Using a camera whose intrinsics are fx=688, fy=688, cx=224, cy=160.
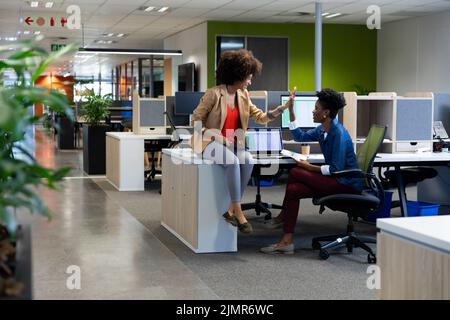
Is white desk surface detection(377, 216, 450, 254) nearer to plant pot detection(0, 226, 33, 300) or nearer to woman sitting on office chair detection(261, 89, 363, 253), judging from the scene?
plant pot detection(0, 226, 33, 300)

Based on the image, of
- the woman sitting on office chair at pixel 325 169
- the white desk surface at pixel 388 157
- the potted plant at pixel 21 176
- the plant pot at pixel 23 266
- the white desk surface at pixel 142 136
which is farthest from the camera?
the white desk surface at pixel 142 136

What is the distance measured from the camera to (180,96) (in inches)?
310

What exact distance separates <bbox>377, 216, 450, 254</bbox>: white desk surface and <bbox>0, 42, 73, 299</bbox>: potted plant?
1.07 metres

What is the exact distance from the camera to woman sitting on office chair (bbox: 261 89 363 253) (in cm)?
449

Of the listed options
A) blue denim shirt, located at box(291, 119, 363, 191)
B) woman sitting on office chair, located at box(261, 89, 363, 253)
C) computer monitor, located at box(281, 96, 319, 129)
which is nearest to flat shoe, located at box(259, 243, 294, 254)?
woman sitting on office chair, located at box(261, 89, 363, 253)

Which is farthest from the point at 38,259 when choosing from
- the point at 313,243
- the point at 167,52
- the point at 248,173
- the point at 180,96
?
the point at 167,52

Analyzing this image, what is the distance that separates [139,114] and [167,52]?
20.1 feet

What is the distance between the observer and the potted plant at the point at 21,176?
1392 mm

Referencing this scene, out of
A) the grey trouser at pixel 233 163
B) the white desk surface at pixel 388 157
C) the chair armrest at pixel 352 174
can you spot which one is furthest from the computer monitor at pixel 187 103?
the chair armrest at pixel 352 174

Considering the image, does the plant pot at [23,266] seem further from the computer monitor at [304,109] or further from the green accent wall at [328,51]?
the green accent wall at [328,51]

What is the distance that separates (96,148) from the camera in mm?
9398

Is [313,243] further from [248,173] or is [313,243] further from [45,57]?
[45,57]

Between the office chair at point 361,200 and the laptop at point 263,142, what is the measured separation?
63 centimetres

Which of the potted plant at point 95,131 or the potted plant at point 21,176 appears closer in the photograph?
the potted plant at point 21,176
